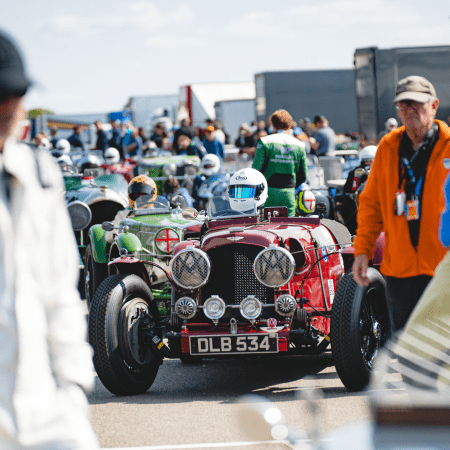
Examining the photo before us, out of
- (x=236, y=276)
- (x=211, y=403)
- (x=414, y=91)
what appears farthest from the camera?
(x=236, y=276)

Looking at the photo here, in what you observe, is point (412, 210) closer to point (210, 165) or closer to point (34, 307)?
point (34, 307)

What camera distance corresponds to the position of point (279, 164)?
8.44 meters

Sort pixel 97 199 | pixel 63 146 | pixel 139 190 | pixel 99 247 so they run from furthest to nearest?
1. pixel 63 146
2. pixel 97 199
3. pixel 139 190
4. pixel 99 247

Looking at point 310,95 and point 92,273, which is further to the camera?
point 310,95

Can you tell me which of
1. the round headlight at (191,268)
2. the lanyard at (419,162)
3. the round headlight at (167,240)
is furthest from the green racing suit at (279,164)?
the lanyard at (419,162)

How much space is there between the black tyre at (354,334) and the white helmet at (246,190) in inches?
51.0

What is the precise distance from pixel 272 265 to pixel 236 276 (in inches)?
13.6

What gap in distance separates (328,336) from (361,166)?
571cm

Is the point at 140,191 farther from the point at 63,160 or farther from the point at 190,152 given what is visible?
the point at 190,152

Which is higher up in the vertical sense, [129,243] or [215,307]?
[129,243]

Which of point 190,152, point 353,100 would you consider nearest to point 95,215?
point 190,152

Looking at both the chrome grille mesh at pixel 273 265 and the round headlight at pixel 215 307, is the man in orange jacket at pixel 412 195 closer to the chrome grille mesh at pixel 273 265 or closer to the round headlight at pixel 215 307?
the chrome grille mesh at pixel 273 265

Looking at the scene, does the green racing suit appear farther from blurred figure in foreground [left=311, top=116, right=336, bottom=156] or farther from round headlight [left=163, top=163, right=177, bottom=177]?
blurred figure in foreground [left=311, top=116, right=336, bottom=156]

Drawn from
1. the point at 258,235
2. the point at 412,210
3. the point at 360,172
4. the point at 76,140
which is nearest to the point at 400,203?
the point at 412,210
